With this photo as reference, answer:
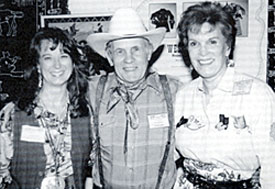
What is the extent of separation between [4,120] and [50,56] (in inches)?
8.5

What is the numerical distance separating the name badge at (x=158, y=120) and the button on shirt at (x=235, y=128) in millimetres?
71

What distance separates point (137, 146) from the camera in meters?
1.06

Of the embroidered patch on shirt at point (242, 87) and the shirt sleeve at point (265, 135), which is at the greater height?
the embroidered patch on shirt at point (242, 87)

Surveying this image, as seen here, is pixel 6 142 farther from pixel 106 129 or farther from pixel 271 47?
pixel 271 47

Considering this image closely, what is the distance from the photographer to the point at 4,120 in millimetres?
1036

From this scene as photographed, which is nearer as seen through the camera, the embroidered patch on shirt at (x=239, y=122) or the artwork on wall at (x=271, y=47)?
the embroidered patch on shirt at (x=239, y=122)

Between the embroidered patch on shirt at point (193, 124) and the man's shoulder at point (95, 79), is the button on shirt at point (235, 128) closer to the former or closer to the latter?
the embroidered patch on shirt at point (193, 124)

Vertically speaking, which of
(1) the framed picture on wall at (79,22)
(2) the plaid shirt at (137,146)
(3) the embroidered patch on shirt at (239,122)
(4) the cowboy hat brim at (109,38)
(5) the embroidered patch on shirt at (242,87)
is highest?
(1) the framed picture on wall at (79,22)

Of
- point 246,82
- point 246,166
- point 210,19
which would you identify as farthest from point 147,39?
point 246,166

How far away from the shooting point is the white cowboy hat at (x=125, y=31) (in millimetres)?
1040

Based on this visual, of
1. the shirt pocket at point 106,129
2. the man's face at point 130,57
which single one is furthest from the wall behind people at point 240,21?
the shirt pocket at point 106,129

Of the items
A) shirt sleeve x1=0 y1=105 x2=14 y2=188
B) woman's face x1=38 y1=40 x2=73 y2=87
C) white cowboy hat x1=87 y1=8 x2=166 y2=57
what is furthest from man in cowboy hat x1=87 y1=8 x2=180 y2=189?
shirt sleeve x1=0 y1=105 x2=14 y2=188

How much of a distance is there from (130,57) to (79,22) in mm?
210

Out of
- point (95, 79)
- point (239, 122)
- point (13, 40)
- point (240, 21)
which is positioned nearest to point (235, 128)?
point (239, 122)
